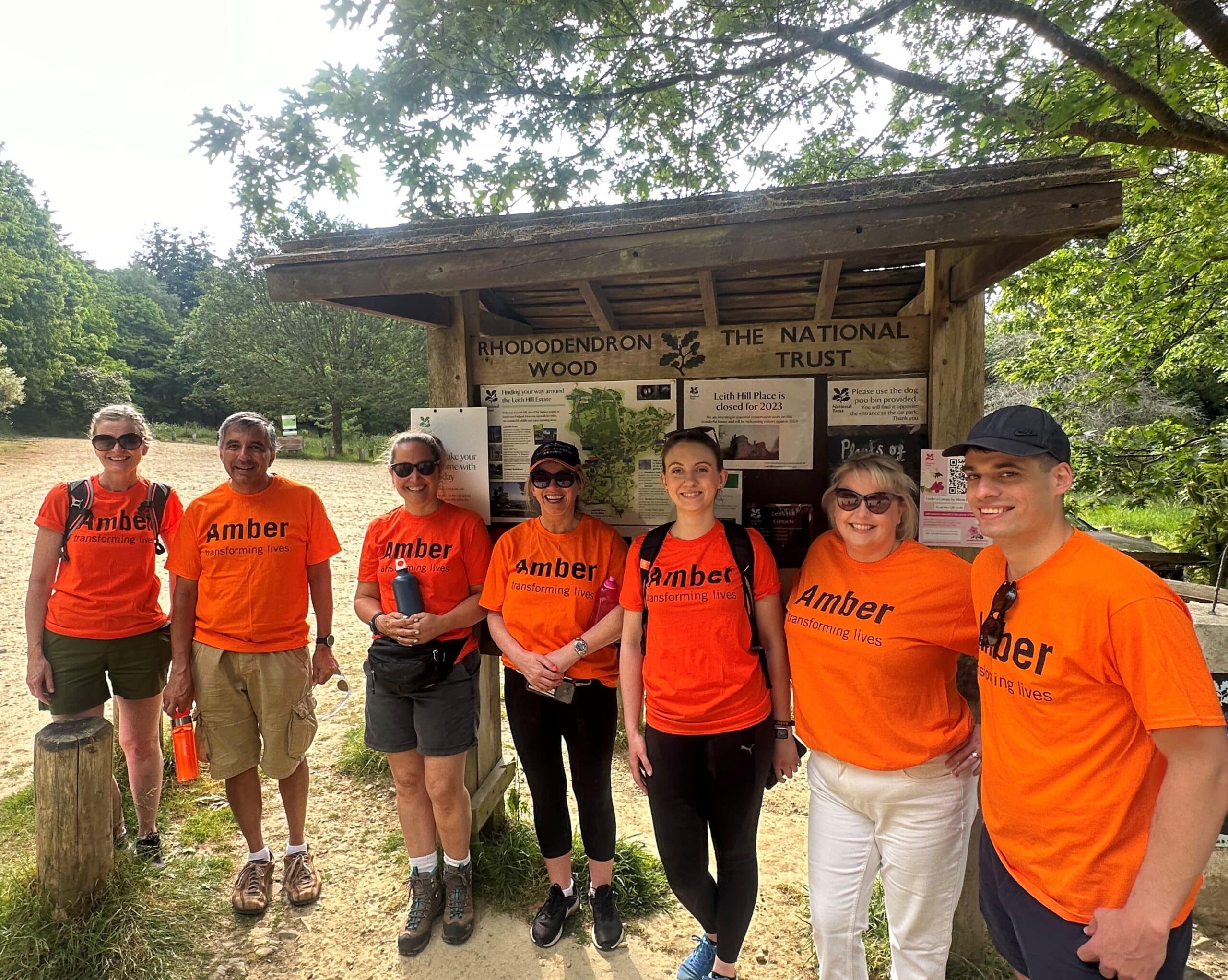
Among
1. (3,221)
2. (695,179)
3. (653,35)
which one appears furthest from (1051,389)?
(3,221)

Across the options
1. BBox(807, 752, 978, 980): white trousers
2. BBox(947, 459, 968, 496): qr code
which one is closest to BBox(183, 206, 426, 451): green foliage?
BBox(947, 459, 968, 496): qr code

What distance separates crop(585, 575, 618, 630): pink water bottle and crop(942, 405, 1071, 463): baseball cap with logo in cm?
154

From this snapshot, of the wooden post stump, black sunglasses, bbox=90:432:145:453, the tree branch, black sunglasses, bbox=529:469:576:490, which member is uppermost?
the tree branch

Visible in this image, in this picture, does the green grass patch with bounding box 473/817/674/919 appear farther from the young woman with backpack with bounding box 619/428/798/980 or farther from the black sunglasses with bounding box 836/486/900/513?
the black sunglasses with bounding box 836/486/900/513

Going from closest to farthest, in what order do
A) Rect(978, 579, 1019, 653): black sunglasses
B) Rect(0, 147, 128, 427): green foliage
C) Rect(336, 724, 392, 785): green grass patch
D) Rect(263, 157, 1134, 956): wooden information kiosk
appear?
Rect(978, 579, 1019, 653): black sunglasses, Rect(263, 157, 1134, 956): wooden information kiosk, Rect(336, 724, 392, 785): green grass patch, Rect(0, 147, 128, 427): green foliage

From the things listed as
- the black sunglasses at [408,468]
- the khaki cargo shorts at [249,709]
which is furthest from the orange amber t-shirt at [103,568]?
the black sunglasses at [408,468]

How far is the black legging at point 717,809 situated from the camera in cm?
246

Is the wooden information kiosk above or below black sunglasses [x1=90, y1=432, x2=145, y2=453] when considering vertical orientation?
above

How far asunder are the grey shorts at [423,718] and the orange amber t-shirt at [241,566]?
626mm

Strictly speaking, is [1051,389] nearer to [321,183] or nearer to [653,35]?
[653,35]

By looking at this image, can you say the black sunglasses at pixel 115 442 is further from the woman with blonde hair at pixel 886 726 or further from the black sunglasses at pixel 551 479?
the woman with blonde hair at pixel 886 726

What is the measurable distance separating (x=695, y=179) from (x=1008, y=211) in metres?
6.27

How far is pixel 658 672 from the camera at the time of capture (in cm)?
248

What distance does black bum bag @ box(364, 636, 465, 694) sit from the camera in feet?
9.48
